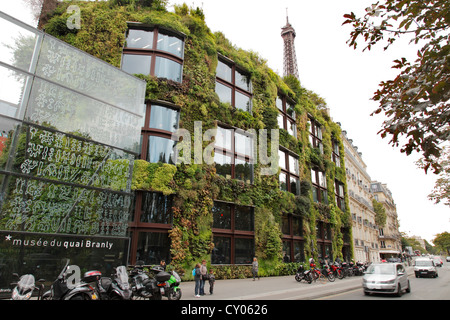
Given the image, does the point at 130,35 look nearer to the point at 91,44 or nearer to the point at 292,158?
the point at 91,44

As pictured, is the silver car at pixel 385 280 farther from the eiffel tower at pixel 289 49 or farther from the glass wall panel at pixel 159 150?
the eiffel tower at pixel 289 49

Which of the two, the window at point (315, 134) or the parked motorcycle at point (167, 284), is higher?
the window at point (315, 134)

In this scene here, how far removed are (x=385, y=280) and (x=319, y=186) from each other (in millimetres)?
19687

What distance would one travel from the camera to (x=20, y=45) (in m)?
9.90

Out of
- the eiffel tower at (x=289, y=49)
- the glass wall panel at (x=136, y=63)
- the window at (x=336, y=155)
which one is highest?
the eiffel tower at (x=289, y=49)

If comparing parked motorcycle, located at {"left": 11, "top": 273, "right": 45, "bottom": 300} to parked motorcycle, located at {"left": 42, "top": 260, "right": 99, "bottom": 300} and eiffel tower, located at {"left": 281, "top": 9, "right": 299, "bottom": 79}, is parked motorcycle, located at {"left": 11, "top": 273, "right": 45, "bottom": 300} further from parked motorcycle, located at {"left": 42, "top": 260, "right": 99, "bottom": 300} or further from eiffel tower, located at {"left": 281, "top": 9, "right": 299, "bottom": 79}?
eiffel tower, located at {"left": 281, "top": 9, "right": 299, "bottom": 79}

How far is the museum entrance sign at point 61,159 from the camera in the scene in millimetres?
8766

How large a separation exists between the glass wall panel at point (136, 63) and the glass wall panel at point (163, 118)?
2499 mm

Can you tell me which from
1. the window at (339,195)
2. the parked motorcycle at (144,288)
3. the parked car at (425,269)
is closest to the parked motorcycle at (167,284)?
the parked motorcycle at (144,288)

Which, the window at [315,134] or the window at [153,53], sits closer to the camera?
the window at [153,53]

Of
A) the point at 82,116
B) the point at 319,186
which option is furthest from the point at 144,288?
the point at 319,186

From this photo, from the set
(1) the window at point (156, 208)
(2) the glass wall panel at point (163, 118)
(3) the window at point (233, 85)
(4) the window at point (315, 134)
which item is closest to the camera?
(1) the window at point (156, 208)

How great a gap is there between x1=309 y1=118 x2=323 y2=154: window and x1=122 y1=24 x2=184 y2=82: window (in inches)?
746
